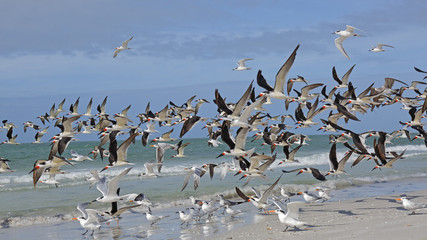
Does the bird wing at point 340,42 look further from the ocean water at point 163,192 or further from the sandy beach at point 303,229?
the sandy beach at point 303,229

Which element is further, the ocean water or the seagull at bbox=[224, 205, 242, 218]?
the seagull at bbox=[224, 205, 242, 218]

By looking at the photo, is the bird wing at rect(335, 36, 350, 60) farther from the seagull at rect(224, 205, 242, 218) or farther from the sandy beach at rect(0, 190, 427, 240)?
the seagull at rect(224, 205, 242, 218)

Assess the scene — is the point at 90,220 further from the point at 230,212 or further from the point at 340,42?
the point at 340,42

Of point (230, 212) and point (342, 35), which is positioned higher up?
point (342, 35)

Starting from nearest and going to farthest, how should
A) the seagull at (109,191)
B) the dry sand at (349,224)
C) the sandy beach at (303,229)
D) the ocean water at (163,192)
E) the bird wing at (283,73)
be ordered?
1. the dry sand at (349,224)
2. the sandy beach at (303,229)
3. the bird wing at (283,73)
4. the seagull at (109,191)
5. the ocean water at (163,192)

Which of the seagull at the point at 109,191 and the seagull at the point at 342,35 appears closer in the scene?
the seagull at the point at 109,191

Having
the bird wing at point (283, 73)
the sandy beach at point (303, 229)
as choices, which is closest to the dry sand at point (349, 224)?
the sandy beach at point (303, 229)

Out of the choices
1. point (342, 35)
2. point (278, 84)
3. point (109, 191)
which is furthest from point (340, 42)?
point (109, 191)

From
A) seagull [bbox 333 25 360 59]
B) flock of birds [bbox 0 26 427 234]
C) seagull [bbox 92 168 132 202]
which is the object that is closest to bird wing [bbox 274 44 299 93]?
flock of birds [bbox 0 26 427 234]

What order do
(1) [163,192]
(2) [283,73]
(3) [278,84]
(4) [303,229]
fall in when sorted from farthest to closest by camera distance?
(1) [163,192], (3) [278,84], (2) [283,73], (4) [303,229]

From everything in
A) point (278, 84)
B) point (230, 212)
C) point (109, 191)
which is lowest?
point (230, 212)

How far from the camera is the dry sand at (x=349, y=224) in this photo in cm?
1002

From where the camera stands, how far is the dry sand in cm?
1002

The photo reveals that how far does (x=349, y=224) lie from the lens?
1137 cm
